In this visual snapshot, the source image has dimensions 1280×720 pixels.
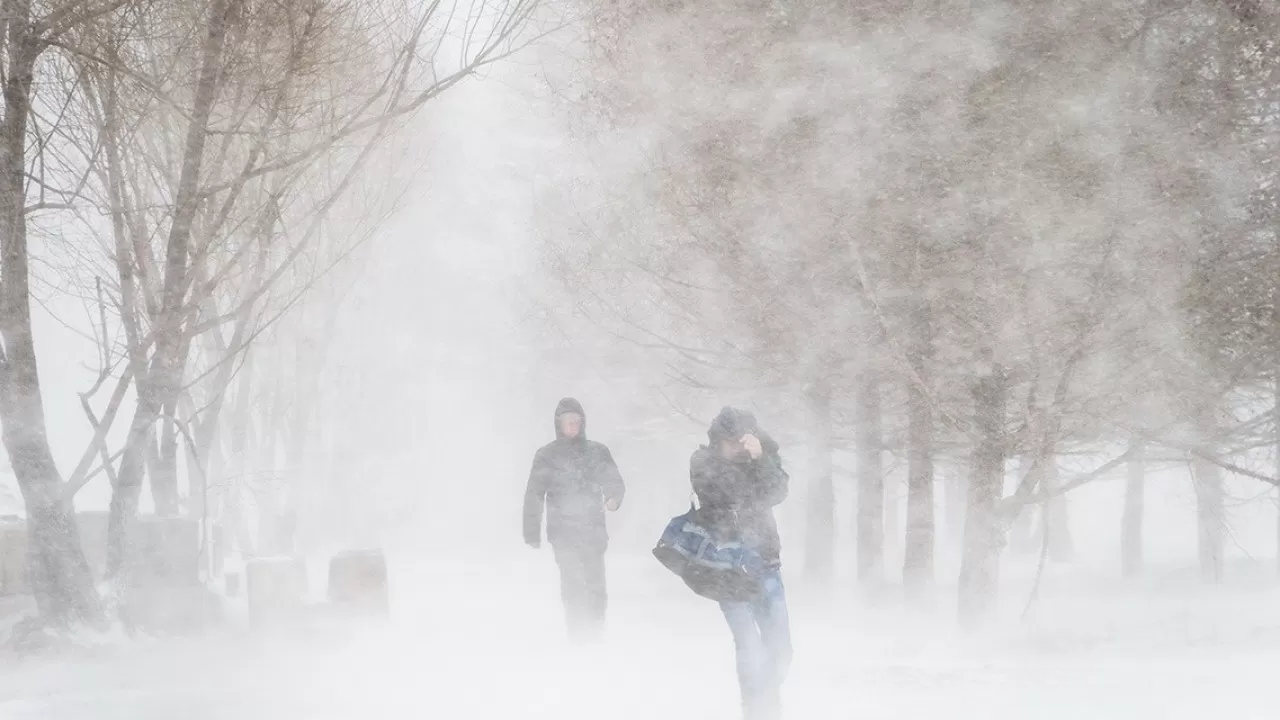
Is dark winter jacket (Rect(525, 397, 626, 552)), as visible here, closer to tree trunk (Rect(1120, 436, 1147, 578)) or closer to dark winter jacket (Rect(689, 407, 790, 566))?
dark winter jacket (Rect(689, 407, 790, 566))

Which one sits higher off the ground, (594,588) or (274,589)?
(594,588)

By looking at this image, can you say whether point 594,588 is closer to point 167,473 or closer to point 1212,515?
point 167,473

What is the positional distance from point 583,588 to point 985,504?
3.69 m

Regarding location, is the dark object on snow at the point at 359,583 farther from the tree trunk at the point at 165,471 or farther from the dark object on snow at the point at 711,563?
the dark object on snow at the point at 711,563

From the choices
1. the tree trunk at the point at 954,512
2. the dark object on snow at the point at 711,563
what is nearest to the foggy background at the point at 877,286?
the dark object on snow at the point at 711,563

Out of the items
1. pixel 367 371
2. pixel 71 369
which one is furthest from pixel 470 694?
pixel 71 369

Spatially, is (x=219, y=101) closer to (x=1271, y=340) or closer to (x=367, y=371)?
(x=1271, y=340)

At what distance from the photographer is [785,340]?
10625 mm

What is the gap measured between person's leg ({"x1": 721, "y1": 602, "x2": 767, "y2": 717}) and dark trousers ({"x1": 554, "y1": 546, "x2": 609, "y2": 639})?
11.1 ft

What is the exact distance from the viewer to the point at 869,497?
14.3m

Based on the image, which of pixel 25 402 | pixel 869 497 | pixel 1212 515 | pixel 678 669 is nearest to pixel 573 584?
pixel 678 669

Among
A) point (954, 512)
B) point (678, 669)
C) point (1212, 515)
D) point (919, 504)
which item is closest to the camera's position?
point (678, 669)

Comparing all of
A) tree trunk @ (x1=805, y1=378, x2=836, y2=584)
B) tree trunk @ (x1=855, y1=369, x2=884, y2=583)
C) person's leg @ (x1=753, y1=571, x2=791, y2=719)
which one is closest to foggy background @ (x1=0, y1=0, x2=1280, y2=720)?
tree trunk @ (x1=855, y1=369, x2=884, y2=583)

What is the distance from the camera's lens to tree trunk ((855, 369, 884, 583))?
12578 millimetres
